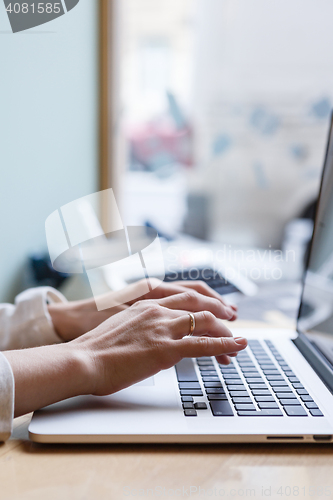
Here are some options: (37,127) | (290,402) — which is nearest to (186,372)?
(290,402)

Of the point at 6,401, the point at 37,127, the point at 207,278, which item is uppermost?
the point at 37,127

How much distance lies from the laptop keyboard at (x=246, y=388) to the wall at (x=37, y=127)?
26.8 inches

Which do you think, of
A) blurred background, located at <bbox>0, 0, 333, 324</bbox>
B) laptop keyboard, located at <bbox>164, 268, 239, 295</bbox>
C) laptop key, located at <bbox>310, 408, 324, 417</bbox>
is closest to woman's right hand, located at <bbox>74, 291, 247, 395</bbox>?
laptop key, located at <bbox>310, 408, 324, 417</bbox>

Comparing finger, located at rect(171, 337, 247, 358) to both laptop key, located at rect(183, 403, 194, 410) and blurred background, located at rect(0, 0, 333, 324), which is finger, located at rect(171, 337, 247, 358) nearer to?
laptop key, located at rect(183, 403, 194, 410)

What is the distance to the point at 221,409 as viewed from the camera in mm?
459

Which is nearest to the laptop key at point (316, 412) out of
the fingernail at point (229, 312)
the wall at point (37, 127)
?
the fingernail at point (229, 312)

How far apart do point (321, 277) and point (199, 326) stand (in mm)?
262

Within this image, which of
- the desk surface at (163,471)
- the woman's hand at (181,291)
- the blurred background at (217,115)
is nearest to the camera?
the desk surface at (163,471)

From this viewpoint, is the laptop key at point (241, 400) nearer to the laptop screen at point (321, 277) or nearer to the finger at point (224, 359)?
the finger at point (224, 359)

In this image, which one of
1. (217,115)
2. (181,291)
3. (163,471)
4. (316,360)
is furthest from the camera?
(217,115)

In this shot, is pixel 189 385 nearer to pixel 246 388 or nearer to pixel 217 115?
pixel 246 388

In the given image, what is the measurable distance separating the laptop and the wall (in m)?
0.68

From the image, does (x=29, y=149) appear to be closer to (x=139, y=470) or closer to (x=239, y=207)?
(x=139, y=470)

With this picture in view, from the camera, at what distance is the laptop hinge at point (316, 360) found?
1.76 ft
